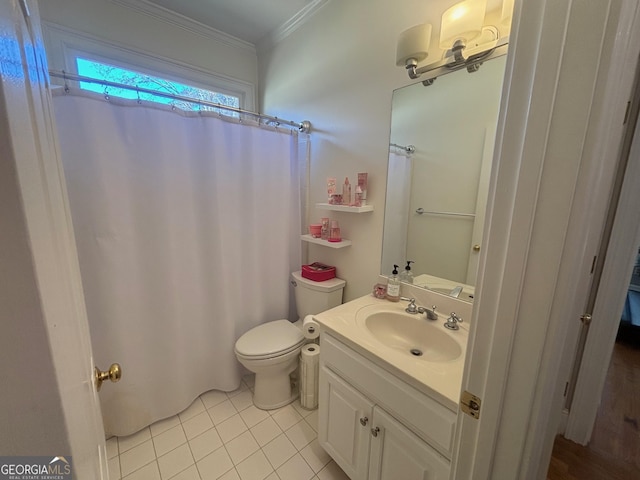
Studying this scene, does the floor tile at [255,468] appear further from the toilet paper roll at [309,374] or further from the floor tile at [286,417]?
the toilet paper roll at [309,374]

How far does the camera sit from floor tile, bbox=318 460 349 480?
1.27 meters

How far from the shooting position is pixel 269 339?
5.39 ft

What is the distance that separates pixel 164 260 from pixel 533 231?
5.34 feet

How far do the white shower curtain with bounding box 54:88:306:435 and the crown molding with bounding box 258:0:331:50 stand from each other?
745 mm

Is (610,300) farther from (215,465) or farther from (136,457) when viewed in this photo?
(136,457)

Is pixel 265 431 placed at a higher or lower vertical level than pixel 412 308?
lower

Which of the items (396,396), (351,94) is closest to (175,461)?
(396,396)

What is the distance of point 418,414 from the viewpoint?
0.85 m

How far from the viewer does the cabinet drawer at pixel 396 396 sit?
79 centimetres

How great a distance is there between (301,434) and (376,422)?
74 centimetres

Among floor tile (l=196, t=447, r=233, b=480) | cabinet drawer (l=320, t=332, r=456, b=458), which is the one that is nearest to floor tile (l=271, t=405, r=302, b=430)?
floor tile (l=196, t=447, r=233, b=480)

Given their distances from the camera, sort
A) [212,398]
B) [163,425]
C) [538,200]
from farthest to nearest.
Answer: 1. [212,398]
2. [163,425]
3. [538,200]

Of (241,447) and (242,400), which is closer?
(241,447)

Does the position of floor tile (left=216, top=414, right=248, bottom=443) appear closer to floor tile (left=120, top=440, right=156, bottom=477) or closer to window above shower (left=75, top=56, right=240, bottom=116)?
floor tile (left=120, top=440, right=156, bottom=477)
